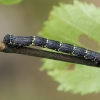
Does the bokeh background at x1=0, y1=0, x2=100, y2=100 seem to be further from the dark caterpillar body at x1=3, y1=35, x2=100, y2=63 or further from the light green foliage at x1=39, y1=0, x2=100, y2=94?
the dark caterpillar body at x1=3, y1=35, x2=100, y2=63

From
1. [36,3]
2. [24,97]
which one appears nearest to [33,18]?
[36,3]

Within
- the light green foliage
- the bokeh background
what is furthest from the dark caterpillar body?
the bokeh background

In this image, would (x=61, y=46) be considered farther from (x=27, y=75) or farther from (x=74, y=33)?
(x=27, y=75)

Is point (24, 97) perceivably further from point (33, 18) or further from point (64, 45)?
point (64, 45)

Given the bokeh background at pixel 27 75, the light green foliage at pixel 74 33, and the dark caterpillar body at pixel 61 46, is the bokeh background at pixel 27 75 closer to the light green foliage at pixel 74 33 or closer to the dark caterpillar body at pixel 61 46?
the light green foliage at pixel 74 33

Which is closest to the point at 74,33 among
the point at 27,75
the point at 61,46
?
the point at 61,46

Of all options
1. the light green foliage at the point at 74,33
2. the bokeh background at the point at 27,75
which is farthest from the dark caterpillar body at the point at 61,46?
the bokeh background at the point at 27,75

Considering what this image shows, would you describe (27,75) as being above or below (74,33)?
below
